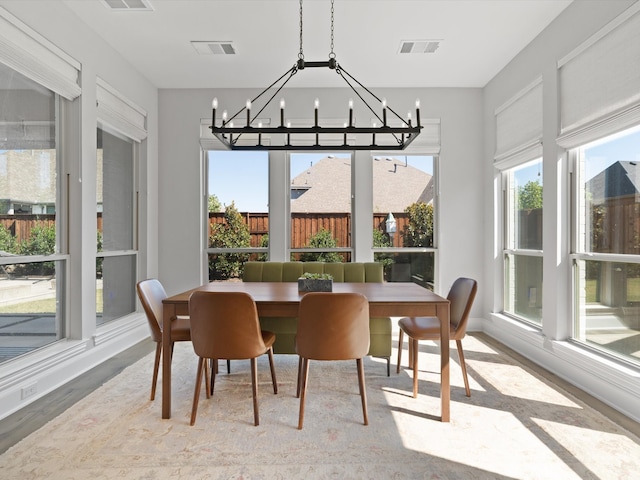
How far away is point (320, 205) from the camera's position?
5.13 meters

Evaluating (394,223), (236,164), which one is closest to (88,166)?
(236,164)

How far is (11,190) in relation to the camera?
280cm

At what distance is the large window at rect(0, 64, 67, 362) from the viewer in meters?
2.74

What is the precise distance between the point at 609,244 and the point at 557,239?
461 mm

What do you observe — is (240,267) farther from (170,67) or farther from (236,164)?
(170,67)

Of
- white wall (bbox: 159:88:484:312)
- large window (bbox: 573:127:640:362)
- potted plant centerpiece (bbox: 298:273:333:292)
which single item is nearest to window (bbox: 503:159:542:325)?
white wall (bbox: 159:88:484:312)

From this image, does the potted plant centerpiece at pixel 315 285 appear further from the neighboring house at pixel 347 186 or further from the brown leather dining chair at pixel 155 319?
the neighboring house at pixel 347 186

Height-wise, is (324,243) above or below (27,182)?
below

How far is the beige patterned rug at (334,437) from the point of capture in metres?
1.97

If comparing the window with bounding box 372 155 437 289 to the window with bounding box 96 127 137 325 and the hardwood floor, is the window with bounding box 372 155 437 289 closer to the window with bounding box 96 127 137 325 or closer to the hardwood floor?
the window with bounding box 96 127 137 325

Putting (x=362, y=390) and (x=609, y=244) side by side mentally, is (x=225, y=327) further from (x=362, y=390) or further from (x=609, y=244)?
(x=609, y=244)

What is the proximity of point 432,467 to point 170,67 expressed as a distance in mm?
4542

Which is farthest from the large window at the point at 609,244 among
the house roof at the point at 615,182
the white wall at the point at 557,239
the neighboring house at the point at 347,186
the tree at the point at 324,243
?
the tree at the point at 324,243

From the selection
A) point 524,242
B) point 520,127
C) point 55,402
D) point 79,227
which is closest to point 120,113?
point 79,227
